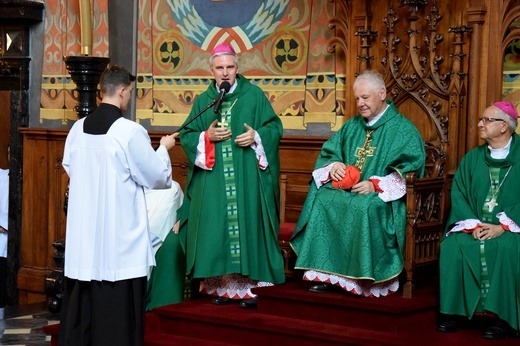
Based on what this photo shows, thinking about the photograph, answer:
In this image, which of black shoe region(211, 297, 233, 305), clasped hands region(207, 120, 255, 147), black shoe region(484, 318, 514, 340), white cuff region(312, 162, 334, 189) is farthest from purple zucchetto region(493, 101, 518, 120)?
black shoe region(211, 297, 233, 305)

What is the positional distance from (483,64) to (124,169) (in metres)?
2.53

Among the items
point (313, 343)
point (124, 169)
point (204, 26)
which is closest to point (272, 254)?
point (313, 343)

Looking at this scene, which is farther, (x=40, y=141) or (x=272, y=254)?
(x=40, y=141)

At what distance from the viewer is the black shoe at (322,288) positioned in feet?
20.2

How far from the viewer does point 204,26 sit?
8.38m

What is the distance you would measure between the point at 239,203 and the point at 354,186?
77cm

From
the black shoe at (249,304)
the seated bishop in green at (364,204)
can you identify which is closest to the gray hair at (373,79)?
the seated bishop in green at (364,204)

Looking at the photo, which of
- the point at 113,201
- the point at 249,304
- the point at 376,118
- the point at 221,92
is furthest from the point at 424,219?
the point at 113,201

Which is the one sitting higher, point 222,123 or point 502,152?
point 222,123

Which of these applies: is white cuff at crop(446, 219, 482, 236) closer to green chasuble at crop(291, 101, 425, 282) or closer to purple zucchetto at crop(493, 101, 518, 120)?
green chasuble at crop(291, 101, 425, 282)

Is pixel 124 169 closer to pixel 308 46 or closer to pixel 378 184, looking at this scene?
pixel 378 184

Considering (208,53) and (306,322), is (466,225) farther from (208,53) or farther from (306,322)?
(208,53)

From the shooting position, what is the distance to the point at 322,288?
6145 millimetres

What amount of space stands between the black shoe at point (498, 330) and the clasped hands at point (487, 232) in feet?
1.58
